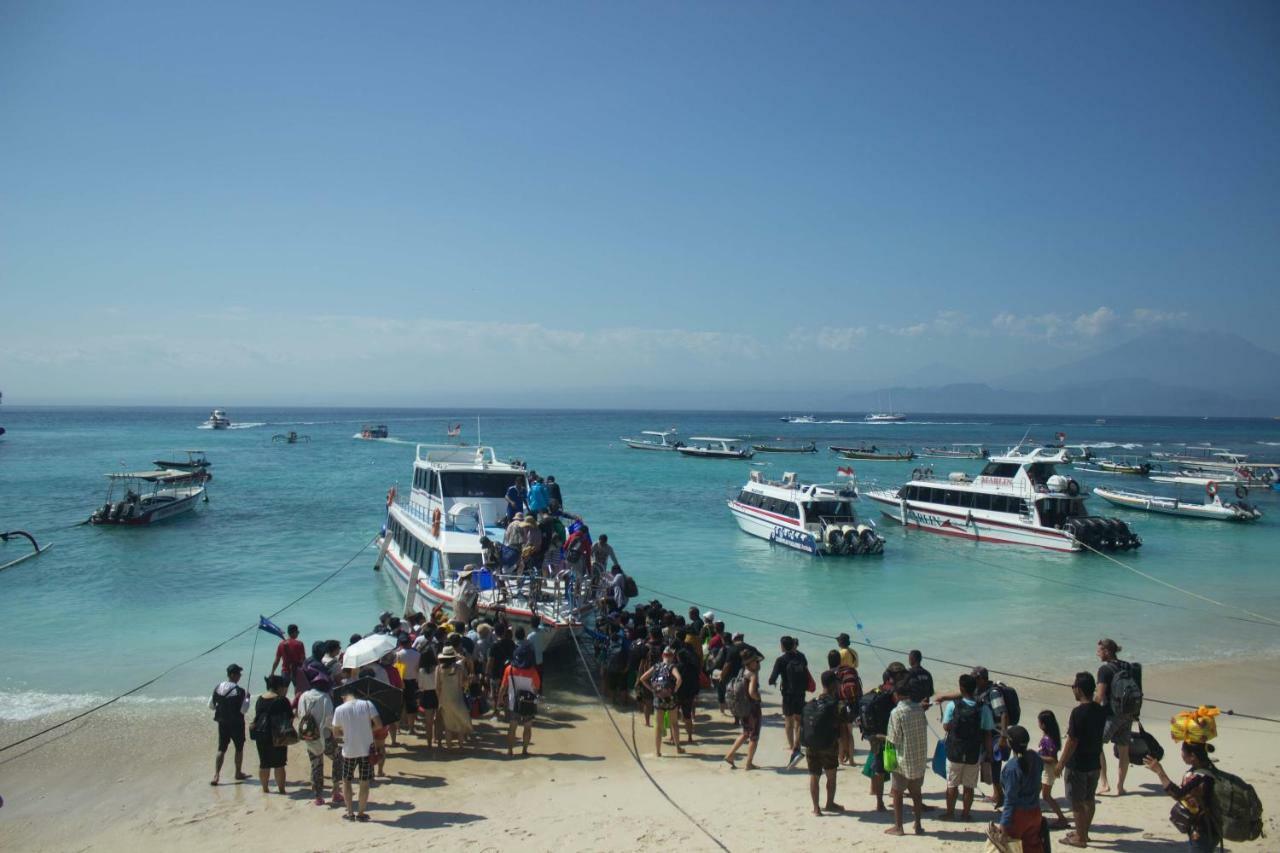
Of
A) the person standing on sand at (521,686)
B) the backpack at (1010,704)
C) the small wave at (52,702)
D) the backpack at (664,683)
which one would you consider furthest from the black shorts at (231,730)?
the backpack at (1010,704)

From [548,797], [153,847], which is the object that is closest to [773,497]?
[548,797]

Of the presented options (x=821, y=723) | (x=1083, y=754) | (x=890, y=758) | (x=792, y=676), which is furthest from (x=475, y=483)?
(x=1083, y=754)

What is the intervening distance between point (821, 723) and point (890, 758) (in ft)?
2.47

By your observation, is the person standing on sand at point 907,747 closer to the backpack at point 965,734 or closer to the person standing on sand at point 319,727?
the backpack at point 965,734

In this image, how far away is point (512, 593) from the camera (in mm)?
14758

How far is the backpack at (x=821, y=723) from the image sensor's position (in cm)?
803

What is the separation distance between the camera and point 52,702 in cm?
1368

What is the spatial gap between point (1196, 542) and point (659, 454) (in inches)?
2314

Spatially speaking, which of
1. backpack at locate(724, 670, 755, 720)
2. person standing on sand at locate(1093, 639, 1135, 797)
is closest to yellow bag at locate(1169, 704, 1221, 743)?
person standing on sand at locate(1093, 639, 1135, 797)

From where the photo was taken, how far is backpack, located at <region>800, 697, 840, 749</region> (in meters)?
8.03

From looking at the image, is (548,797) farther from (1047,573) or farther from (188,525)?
(188,525)

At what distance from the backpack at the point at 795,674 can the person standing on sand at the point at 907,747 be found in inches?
64.4

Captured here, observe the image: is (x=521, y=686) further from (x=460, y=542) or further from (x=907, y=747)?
(x=460, y=542)

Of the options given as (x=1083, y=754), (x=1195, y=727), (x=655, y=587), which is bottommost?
(x=655, y=587)
